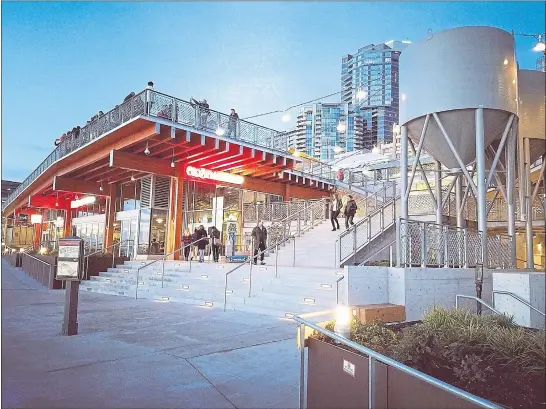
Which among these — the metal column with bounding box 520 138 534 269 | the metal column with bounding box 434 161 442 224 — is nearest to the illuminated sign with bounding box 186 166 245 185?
the metal column with bounding box 434 161 442 224

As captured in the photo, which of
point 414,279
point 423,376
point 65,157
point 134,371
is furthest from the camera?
point 65,157

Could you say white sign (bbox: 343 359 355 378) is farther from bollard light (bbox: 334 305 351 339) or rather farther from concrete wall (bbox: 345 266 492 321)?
concrete wall (bbox: 345 266 492 321)

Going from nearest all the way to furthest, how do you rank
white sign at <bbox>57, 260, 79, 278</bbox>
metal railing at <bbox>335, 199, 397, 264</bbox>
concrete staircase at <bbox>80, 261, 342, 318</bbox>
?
white sign at <bbox>57, 260, 79, 278</bbox>, concrete staircase at <bbox>80, 261, 342, 318</bbox>, metal railing at <bbox>335, 199, 397, 264</bbox>

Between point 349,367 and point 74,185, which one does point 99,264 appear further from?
point 349,367

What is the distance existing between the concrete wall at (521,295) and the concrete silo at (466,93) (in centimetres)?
359

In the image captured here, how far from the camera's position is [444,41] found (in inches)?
498

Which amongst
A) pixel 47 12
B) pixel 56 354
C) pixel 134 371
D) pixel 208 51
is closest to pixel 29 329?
pixel 56 354

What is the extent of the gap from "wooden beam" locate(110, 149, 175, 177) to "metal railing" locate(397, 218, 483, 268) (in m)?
14.6

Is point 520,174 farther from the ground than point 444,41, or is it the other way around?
point 444,41

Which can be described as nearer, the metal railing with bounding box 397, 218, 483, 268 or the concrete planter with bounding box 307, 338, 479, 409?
the concrete planter with bounding box 307, 338, 479, 409

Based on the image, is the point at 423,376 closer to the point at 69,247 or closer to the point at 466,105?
the point at 69,247

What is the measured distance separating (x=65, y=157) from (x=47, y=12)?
2110 centimetres

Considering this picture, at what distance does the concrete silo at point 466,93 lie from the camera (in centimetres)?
1229

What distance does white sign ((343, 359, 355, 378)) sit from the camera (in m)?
3.61
